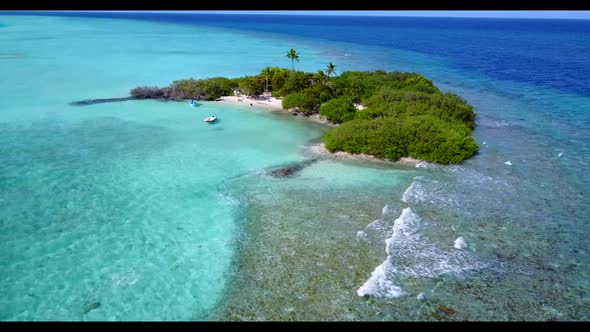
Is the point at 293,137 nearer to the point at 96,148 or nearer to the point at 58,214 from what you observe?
the point at 96,148

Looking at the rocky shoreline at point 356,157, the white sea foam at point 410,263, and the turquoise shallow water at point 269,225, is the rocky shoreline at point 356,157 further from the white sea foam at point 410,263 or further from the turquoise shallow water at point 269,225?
the white sea foam at point 410,263

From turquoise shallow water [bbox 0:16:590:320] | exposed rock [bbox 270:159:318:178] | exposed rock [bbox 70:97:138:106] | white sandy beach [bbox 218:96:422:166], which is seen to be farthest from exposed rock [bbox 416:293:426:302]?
exposed rock [bbox 70:97:138:106]

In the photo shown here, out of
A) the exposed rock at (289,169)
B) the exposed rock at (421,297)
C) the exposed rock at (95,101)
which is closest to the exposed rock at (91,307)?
the exposed rock at (421,297)

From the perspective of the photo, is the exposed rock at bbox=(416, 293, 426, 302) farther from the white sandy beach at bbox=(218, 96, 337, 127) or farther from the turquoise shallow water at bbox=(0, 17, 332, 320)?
the white sandy beach at bbox=(218, 96, 337, 127)

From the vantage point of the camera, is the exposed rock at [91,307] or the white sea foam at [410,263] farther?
the white sea foam at [410,263]

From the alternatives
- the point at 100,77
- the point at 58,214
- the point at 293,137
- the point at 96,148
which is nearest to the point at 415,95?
the point at 293,137

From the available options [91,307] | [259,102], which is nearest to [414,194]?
[91,307]
